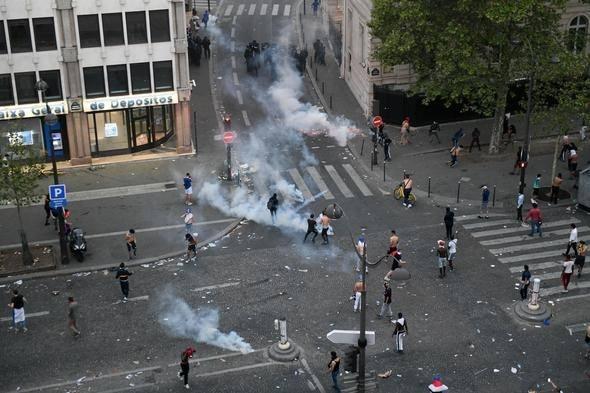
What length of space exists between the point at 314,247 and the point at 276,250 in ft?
5.42

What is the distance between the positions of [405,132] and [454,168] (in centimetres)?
411

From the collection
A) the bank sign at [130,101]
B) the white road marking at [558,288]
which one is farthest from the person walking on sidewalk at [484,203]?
the bank sign at [130,101]

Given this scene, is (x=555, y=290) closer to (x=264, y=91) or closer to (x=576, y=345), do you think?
(x=576, y=345)

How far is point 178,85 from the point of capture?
151ft

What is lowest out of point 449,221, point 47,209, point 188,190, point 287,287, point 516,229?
point 287,287

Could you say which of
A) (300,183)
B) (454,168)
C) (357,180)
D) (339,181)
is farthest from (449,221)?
(300,183)

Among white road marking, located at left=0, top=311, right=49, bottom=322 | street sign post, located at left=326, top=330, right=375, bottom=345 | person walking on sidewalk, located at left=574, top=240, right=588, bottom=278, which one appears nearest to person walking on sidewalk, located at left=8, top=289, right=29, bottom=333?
white road marking, located at left=0, top=311, right=49, bottom=322

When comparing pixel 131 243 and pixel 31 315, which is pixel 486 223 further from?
pixel 31 315

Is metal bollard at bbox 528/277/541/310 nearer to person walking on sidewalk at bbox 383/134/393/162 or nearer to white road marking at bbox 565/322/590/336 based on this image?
white road marking at bbox 565/322/590/336

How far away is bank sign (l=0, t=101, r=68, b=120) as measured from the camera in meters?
43.8

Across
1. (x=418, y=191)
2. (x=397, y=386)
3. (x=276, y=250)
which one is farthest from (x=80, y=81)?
(x=397, y=386)

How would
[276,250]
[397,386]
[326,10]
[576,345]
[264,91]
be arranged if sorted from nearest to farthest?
1. [397,386]
2. [576,345]
3. [276,250]
4. [264,91]
5. [326,10]

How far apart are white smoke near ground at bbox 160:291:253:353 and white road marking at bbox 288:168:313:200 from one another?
11.4m

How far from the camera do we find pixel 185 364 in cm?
2683
